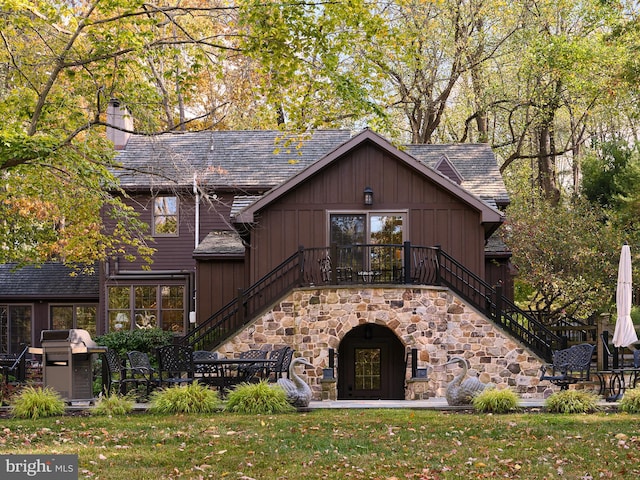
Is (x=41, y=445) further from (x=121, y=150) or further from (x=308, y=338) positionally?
(x=121, y=150)

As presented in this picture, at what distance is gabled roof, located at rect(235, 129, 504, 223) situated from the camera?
72.7 ft

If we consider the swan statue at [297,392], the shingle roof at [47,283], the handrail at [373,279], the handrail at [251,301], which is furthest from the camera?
the shingle roof at [47,283]

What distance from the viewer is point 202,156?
2822cm

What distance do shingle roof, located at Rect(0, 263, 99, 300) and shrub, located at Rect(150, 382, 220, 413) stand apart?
13.7 metres

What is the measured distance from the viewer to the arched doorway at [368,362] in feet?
72.0

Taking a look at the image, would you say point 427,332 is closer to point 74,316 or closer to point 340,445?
point 340,445

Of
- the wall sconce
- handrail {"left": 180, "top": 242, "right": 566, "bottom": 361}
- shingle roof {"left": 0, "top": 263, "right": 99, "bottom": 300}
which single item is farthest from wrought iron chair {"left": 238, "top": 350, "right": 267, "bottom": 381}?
shingle roof {"left": 0, "top": 263, "right": 99, "bottom": 300}

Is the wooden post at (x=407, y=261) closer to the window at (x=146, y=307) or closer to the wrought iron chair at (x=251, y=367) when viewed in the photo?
the wrought iron chair at (x=251, y=367)

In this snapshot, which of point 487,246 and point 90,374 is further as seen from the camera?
point 487,246

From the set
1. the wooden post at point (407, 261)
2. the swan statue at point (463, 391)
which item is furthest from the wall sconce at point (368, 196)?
the swan statue at point (463, 391)

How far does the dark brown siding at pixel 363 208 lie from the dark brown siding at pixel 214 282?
1.39m

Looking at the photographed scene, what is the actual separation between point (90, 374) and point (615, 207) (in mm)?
22146

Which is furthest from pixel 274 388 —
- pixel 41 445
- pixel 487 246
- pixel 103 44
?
pixel 487 246

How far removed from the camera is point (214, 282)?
24.3 m
